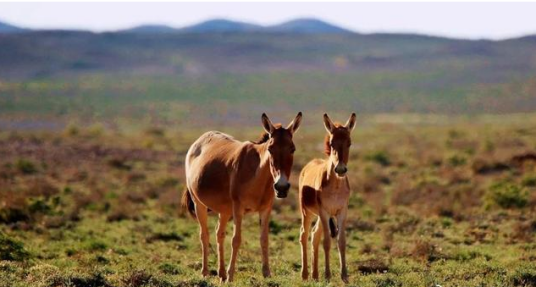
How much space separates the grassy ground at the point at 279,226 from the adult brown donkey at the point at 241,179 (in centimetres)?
72

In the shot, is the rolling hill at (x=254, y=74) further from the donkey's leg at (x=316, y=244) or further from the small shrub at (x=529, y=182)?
the donkey's leg at (x=316, y=244)

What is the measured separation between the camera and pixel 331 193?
12.7 m

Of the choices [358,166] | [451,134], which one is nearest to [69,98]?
[451,134]

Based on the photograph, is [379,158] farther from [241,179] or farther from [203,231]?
[241,179]

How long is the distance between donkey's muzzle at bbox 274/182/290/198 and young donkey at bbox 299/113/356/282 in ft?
2.57

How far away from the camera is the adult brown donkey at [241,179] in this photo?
12.2 m

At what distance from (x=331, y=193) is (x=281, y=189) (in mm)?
1141

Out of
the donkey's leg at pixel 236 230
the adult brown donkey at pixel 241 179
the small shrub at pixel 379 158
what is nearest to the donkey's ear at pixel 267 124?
the adult brown donkey at pixel 241 179

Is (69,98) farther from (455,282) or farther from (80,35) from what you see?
(455,282)

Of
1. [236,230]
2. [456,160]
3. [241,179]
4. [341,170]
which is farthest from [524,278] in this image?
[456,160]

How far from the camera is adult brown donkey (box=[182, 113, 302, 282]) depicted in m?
12.2

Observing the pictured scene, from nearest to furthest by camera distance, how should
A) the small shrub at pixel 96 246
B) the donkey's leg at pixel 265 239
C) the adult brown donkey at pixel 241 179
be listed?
1. the adult brown donkey at pixel 241 179
2. the donkey's leg at pixel 265 239
3. the small shrub at pixel 96 246

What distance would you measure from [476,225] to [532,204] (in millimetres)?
3749

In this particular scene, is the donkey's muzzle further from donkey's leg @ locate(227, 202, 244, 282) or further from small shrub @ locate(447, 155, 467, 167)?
small shrub @ locate(447, 155, 467, 167)
